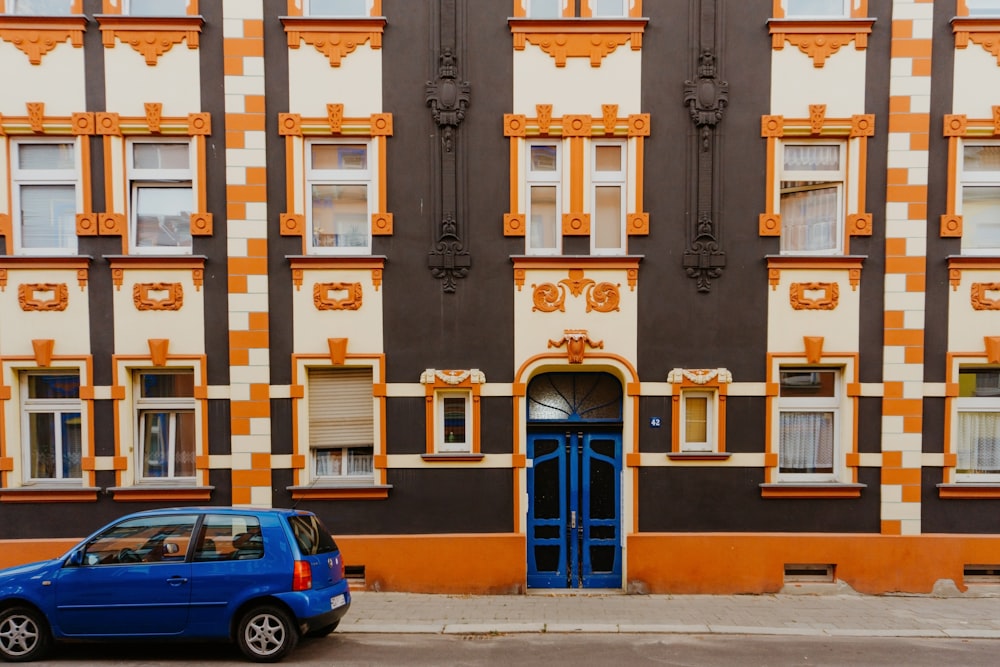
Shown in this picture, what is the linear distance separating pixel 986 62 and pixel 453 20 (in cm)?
746

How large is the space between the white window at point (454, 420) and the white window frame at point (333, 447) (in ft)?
3.13

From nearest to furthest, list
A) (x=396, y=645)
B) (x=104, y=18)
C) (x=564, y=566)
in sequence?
1. (x=396, y=645)
2. (x=104, y=18)
3. (x=564, y=566)

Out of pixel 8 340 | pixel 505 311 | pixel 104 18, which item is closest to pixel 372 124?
pixel 505 311

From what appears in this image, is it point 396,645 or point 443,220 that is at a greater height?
point 443,220

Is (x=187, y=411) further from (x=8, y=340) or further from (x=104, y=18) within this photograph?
(x=104, y=18)

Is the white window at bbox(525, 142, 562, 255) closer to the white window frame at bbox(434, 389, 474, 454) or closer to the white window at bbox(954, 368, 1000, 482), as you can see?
the white window frame at bbox(434, 389, 474, 454)

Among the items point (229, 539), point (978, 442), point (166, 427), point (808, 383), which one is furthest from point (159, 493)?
point (978, 442)

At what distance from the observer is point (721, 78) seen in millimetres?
8406

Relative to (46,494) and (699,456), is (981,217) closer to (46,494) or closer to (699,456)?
(699,456)

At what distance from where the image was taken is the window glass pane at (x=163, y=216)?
860 centimetres

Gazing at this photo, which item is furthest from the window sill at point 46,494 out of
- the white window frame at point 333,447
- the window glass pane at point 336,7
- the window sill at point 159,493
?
the window glass pane at point 336,7

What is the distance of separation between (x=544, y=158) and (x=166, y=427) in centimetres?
675

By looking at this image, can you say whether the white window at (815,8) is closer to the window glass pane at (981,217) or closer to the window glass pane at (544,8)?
the window glass pane at (981,217)

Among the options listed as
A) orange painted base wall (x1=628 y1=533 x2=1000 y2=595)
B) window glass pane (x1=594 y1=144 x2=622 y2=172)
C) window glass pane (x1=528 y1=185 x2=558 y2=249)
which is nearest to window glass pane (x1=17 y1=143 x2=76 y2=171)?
window glass pane (x1=528 y1=185 x2=558 y2=249)
